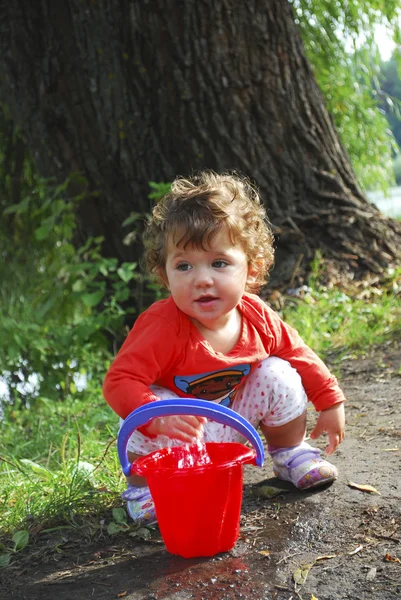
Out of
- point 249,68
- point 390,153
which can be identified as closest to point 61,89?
point 249,68

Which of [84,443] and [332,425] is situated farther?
[84,443]

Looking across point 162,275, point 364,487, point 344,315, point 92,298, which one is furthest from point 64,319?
point 364,487

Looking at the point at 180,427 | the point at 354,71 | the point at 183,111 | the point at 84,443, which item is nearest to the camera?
the point at 180,427

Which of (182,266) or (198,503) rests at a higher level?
(182,266)

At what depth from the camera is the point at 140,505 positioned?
2213mm

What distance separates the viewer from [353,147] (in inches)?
243

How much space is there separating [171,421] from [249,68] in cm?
303

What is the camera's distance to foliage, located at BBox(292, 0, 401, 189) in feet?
18.9

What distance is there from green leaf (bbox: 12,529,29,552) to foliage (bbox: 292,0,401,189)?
14.9 feet

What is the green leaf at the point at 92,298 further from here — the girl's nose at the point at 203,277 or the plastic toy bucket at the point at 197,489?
the plastic toy bucket at the point at 197,489

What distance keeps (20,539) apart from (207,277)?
3.02ft

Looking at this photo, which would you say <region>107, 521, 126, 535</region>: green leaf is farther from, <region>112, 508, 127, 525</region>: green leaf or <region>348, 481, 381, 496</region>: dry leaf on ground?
<region>348, 481, 381, 496</region>: dry leaf on ground

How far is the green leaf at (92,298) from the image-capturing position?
4422 millimetres

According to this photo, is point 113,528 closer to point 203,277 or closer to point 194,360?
point 194,360
